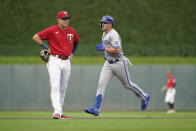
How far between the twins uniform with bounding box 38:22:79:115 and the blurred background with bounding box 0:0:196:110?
12.8 metres

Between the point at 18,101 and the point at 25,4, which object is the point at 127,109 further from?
the point at 25,4

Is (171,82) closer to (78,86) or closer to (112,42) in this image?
(78,86)

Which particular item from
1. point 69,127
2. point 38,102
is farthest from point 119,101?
point 69,127

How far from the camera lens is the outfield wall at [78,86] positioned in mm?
21859

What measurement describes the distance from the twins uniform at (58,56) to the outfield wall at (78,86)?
42.0 feet

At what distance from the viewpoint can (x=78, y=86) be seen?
2209 centimetres

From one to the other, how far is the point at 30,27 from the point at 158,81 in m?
16.5

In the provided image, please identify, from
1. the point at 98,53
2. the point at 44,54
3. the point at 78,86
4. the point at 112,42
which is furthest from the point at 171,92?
the point at 44,54

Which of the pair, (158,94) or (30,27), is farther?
(30,27)

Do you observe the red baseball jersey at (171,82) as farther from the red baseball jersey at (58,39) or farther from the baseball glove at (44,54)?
the baseball glove at (44,54)

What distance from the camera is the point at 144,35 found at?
36.8 meters

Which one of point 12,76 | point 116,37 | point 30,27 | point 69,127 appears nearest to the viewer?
point 69,127

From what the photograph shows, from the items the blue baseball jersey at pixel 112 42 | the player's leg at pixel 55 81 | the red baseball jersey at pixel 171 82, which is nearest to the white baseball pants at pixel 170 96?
the red baseball jersey at pixel 171 82

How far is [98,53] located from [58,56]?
18.8m
